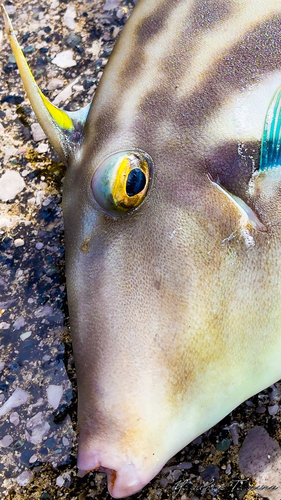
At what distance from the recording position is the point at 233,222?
149 centimetres

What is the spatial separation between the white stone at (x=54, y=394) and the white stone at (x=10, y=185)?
2.93 feet

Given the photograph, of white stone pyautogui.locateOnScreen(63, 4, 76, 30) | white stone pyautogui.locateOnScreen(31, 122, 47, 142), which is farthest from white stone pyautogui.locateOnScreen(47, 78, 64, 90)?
white stone pyautogui.locateOnScreen(63, 4, 76, 30)

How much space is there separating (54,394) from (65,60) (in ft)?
5.57

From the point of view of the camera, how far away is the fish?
4.75ft

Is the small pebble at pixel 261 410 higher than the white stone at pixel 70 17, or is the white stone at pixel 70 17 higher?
the white stone at pixel 70 17

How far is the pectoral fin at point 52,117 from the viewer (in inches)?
65.1

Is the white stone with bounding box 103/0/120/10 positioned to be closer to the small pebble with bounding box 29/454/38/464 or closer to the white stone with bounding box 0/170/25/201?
the white stone with bounding box 0/170/25/201

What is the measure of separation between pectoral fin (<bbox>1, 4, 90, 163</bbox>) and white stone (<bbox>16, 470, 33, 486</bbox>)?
42.6 inches

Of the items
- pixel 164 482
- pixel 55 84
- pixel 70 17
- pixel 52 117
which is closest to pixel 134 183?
pixel 52 117

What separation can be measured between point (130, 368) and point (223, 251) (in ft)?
1.32

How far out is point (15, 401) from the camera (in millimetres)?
2033

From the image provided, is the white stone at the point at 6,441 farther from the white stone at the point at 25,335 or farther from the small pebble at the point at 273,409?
the small pebble at the point at 273,409

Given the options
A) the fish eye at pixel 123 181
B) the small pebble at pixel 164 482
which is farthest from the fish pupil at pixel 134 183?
the small pebble at pixel 164 482

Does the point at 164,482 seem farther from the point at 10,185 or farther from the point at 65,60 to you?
the point at 65,60
